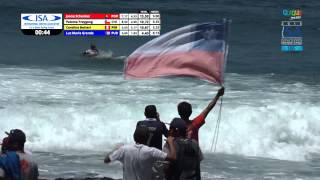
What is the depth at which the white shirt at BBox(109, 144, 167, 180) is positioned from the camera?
811cm

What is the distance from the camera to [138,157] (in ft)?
26.6

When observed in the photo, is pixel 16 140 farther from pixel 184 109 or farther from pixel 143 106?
pixel 143 106

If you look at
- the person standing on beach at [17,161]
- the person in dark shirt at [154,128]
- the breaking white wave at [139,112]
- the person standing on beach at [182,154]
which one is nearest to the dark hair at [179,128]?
the person standing on beach at [182,154]

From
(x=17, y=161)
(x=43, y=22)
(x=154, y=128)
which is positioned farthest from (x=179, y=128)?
(x=43, y=22)

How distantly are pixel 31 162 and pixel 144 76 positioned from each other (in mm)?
2643

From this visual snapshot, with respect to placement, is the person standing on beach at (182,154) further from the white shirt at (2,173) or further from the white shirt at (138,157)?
the white shirt at (2,173)

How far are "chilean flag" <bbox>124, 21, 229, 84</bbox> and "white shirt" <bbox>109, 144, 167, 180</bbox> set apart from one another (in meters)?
1.89

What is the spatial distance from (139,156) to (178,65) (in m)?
2.18

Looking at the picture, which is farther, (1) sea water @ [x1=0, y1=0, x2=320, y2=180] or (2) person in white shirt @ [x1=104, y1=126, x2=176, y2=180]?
(1) sea water @ [x1=0, y1=0, x2=320, y2=180]

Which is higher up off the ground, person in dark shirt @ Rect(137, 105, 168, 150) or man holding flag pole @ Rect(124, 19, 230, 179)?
man holding flag pole @ Rect(124, 19, 230, 179)

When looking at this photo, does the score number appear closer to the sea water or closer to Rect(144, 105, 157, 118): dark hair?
the sea water

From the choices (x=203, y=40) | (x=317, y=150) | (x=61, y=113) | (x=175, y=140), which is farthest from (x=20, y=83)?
(x=175, y=140)
